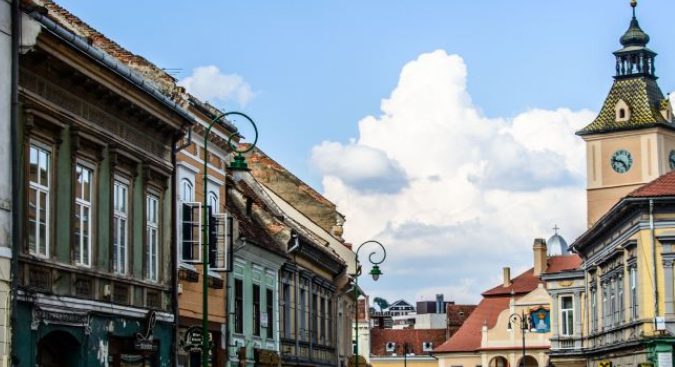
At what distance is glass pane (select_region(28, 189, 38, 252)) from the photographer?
2052 centimetres

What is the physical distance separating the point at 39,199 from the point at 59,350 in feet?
9.53

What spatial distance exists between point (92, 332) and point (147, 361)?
3454 mm

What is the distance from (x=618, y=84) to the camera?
7081 centimetres

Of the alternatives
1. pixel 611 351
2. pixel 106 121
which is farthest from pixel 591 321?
pixel 106 121

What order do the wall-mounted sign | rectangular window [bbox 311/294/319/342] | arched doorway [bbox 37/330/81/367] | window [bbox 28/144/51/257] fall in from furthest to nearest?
1. the wall-mounted sign
2. rectangular window [bbox 311/294/319/342]
3. arched doorway [bbox 37/330/81/367]
4. window [bbox 28/144/51/257]

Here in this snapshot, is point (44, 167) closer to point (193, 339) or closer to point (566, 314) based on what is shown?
point (193, 339)

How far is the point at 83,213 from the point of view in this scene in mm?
23109

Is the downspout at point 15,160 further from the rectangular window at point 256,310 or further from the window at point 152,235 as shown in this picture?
the rectangular window at point 256,310

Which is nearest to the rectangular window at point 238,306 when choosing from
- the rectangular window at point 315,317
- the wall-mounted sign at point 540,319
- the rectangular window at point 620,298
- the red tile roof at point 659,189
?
the rectangular window at point 315,317

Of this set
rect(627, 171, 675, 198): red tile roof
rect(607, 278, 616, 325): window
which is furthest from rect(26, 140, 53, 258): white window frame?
rect(607, 278, 616, 325): window

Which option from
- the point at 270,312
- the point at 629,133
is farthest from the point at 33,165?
the point at 629,133

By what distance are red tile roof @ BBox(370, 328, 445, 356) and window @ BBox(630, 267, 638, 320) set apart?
8341 centimetres

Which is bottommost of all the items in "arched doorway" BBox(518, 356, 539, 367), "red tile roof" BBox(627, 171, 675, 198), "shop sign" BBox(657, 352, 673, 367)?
"arched doorway" BBox(518, 356, 539, 367)

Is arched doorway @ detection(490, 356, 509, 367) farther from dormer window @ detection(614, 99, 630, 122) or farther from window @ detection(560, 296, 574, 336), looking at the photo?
dormer window @ detection(614, 99, 630, 122)
